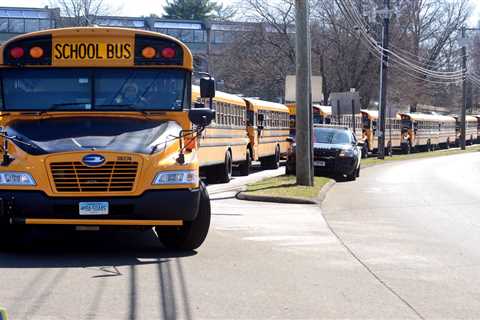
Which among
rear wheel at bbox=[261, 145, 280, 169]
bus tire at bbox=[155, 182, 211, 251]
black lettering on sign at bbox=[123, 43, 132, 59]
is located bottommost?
rear wheel at bbox=[261, 145, 280, 169]

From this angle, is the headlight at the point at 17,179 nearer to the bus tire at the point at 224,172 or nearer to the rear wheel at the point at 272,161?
the bus tire at the point at 224,172

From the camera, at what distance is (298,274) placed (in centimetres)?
920

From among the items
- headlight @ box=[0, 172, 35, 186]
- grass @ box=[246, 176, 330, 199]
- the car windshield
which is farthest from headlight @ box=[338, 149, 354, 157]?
headlight @ box=[0, 172, 35, 186]

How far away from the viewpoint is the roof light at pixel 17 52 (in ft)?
35.5

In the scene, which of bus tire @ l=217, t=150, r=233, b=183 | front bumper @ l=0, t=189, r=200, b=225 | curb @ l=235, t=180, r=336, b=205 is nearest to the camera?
front bumper @ l=0, t=189, r=200, b=225

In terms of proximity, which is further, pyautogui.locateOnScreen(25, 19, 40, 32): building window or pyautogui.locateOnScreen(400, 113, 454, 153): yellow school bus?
pyautogui.locateOnScreen(25, 19, 40, 32): building window

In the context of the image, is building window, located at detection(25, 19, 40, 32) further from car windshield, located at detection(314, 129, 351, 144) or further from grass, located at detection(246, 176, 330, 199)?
grass, located at detection(246, 176, 330, 199)

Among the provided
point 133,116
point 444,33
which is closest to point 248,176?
point 133,116

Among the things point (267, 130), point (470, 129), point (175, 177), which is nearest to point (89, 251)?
point (175, 177)

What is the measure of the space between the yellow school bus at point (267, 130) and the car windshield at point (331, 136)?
4.78 ft

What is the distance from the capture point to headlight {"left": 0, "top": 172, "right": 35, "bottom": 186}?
9.41 m

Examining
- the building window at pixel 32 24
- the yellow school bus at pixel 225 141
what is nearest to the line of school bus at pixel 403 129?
the yellow school bus at pixel 225 141

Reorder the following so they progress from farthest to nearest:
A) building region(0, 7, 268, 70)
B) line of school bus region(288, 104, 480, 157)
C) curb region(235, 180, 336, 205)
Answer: building region(0, 7, 268, 70) → line of school bus region(288, 104, 480, 157) → curb region(235, 180, 336, 205)

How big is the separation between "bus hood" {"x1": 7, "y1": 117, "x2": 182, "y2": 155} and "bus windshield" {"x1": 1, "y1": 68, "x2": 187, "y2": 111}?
23 centimetres
